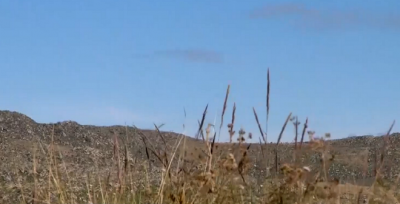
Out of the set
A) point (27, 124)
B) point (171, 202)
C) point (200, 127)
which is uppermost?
point (27, 124)

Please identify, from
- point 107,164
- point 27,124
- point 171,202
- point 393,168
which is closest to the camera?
point 171,202

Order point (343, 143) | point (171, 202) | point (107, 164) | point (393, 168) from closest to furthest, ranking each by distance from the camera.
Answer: point (171, 202), point (107, 164), point (393, 168), point (343, 143)

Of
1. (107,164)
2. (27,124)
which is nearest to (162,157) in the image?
(107,164)

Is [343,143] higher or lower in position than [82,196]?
higher

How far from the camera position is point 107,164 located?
1056 cm

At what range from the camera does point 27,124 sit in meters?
14.4

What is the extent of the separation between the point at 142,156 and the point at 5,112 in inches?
153

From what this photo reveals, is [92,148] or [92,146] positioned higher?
[92,146]

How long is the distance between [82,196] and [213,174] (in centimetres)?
273

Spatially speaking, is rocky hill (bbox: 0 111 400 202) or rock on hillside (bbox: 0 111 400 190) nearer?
rocky hill (bbox: 0 111 400 202)

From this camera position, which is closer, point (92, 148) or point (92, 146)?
point (92, 148)

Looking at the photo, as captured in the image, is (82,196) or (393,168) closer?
(82,196)

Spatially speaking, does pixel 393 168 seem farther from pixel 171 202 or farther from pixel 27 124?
pixel 171 202

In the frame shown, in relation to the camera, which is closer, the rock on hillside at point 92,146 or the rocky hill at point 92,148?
the rocky hill at point 92,148
